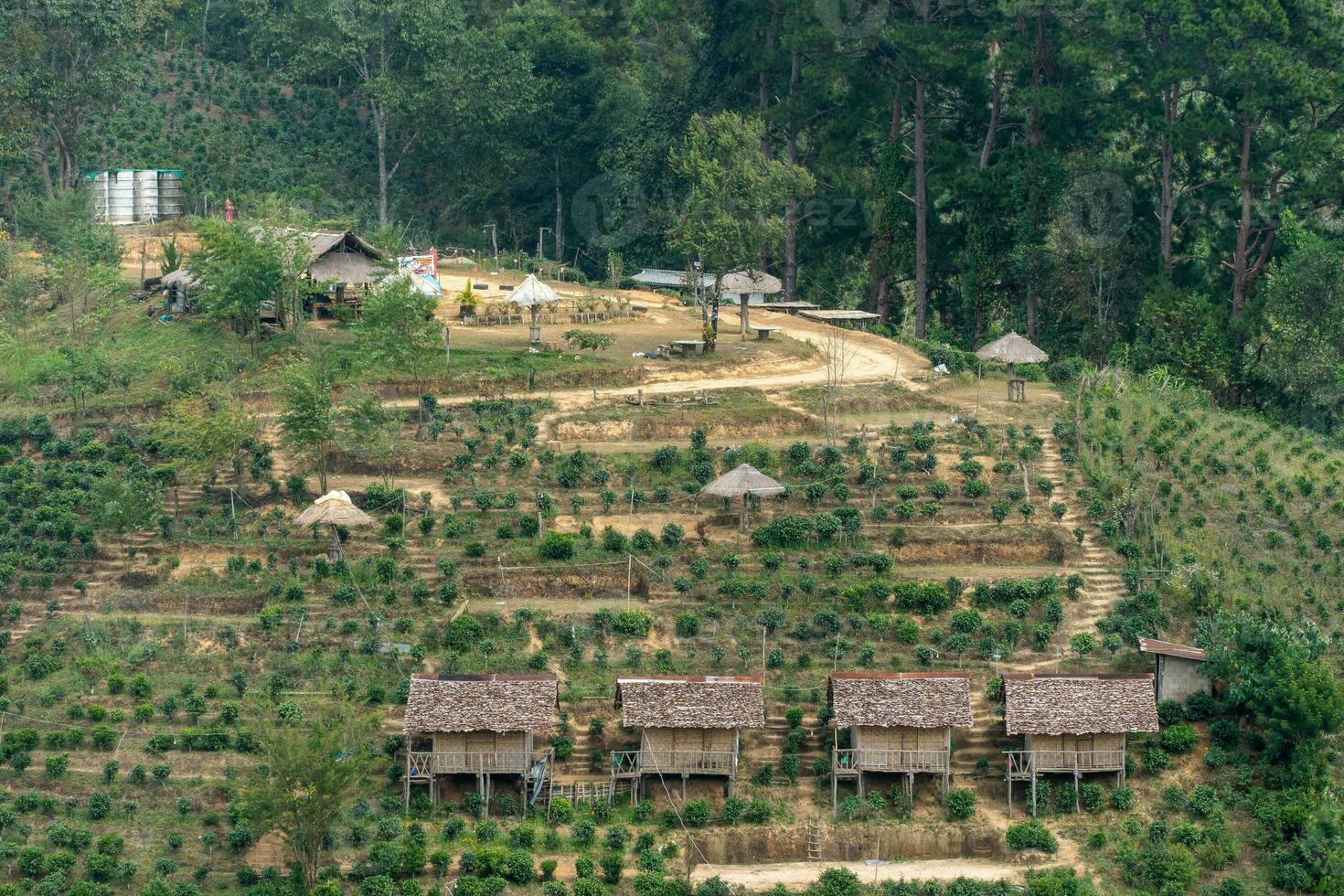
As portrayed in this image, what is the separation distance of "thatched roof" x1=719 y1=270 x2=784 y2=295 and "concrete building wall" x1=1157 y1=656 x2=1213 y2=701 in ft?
82.1

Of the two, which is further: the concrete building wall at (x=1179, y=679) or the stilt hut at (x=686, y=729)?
the concrete building wall at (x=1179, y=679)

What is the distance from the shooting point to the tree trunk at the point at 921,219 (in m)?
79.3

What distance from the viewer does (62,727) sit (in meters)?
50.4

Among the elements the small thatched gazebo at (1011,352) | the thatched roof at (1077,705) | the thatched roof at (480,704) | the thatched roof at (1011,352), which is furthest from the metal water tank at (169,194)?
the thatched roof at (1077,705)

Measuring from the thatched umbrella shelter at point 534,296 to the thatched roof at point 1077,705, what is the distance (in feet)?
79.1

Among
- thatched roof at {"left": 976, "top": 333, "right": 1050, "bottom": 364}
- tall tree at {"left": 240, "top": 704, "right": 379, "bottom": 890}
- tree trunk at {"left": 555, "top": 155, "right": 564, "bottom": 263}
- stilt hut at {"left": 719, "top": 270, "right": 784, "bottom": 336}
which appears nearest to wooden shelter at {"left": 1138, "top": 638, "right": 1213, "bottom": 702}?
thatched roof at {"left": 976, "top": 333, "right": 1050, "bottom": 364}

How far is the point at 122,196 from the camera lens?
8675 centimetres

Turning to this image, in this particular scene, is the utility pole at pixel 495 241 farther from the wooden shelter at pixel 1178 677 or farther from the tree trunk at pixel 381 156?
the wooden shelter at pixel 1178 677

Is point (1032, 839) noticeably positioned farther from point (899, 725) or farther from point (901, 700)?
point (901, 700)

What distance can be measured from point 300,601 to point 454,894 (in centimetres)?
1156

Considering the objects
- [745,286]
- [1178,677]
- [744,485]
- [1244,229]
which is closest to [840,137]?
[745,286]

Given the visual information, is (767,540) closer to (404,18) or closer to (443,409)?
(443,409)

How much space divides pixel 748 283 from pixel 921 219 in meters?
9.12

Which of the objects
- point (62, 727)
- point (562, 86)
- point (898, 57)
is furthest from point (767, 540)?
point (562, 86)
